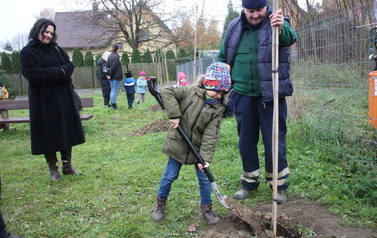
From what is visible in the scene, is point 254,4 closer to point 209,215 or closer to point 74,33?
point 209,215

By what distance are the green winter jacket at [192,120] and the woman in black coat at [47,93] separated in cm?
175

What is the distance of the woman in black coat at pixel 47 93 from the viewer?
4.11 m

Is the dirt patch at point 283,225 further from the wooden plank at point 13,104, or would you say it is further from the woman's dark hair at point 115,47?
the woman's dark hair at point 115,47

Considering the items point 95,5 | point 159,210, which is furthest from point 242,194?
point 95,5

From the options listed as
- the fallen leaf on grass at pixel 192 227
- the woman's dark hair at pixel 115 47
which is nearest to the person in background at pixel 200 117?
the fallen leaf on grass at pixel 192 227

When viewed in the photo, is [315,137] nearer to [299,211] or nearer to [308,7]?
[299,211]

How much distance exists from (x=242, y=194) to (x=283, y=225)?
0.76 metres

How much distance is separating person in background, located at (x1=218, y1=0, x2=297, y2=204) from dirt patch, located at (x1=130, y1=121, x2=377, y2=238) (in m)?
0.45

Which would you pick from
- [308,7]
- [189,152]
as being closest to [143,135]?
[189,152]

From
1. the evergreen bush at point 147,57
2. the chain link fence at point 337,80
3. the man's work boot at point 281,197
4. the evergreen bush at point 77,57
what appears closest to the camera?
the man's work boot at point 281,197

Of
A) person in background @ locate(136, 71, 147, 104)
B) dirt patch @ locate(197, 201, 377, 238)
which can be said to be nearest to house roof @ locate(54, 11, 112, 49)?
person in background @ locate(136, 71, 147, 104)

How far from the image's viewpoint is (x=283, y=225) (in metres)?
2.99

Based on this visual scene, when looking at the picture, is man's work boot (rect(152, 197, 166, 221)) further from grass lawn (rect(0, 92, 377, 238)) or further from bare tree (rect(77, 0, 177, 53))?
bare tree (rect(77, 0, 177, 53))

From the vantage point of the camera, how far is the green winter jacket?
9.89 ft
